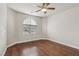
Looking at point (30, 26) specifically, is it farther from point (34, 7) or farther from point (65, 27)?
point (65, 27)

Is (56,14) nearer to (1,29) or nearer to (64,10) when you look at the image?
(64,10)

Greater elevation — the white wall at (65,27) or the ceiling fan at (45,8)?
the ceiling fan at (45,8)

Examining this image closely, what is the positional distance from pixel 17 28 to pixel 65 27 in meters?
0.75

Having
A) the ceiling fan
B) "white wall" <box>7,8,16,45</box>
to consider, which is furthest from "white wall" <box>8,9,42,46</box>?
the ceiling fan

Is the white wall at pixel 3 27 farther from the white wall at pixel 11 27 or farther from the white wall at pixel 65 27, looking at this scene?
the white wall at pixel 65 27

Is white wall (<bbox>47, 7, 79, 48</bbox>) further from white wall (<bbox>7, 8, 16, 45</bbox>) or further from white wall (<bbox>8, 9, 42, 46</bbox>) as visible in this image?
white wall (<bbox>7, 8, 16, 45</bbox>)

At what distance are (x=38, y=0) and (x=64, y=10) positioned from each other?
45 cm

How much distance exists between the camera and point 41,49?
1.40m

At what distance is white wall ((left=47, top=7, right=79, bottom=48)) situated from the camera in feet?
4.45

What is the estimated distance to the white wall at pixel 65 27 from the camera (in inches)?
53.4

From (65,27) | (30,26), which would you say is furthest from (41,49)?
(65,27)

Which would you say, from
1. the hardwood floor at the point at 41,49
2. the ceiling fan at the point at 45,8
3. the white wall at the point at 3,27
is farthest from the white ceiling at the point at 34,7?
the hardwood floor at the point at 41,49

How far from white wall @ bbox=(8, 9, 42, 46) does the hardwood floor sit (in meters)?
0.08

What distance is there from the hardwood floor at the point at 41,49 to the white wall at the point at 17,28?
0.08 meters
